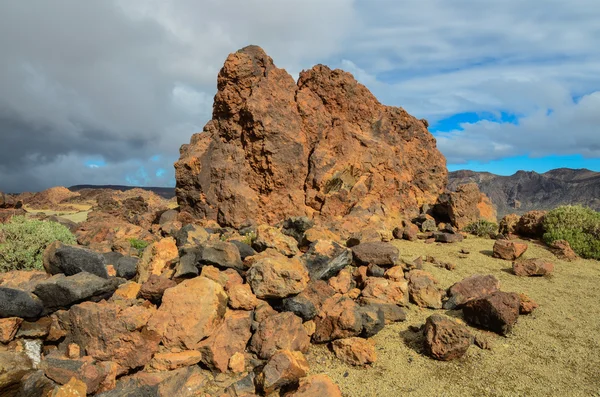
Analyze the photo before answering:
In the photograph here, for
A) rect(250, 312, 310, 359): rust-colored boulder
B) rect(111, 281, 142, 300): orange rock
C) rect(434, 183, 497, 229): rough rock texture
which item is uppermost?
rect(434, 183, 497, 229): rough rock texture

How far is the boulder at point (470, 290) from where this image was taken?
848cm

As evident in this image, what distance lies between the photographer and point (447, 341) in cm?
639

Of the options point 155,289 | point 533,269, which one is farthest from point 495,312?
point 155,289

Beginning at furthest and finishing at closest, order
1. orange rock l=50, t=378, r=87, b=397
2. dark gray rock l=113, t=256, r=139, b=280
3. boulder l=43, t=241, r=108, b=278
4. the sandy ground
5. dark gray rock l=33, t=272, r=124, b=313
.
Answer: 1. dark gray rock l=113, t=256, r=139, b=280
2. boulder l=43, t=241, r=108, b=278
3. dark gray rock l=33, t=272, r=124, b=313
4. the sandy ground
5. orange rock l=50, t=378, r=87, b=397

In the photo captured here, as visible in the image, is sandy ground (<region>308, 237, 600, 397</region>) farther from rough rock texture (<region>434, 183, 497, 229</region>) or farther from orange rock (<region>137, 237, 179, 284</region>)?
rough rock texture (<region>434, 183, 497, 229</region>)

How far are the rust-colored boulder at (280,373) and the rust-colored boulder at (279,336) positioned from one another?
2.56ft

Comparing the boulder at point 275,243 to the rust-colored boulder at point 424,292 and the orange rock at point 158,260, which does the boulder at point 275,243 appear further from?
the rust-colored boulder at point 424,292

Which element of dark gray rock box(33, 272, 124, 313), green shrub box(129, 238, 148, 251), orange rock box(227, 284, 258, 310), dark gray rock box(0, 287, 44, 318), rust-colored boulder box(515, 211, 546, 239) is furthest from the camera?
rust-colored boulder box(515, 211, 546, 239)

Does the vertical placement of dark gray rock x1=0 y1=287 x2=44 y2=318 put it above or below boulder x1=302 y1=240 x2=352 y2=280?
below

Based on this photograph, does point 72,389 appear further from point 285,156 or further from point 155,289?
A: point 285,156

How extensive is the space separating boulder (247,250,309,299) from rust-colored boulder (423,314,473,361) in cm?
263

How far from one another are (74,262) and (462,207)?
15238mm

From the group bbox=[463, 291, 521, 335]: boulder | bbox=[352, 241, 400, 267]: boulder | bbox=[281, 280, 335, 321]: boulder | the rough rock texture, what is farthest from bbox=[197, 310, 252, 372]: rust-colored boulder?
the rough rock texture

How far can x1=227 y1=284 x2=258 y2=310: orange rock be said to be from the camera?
7086 millimetres
